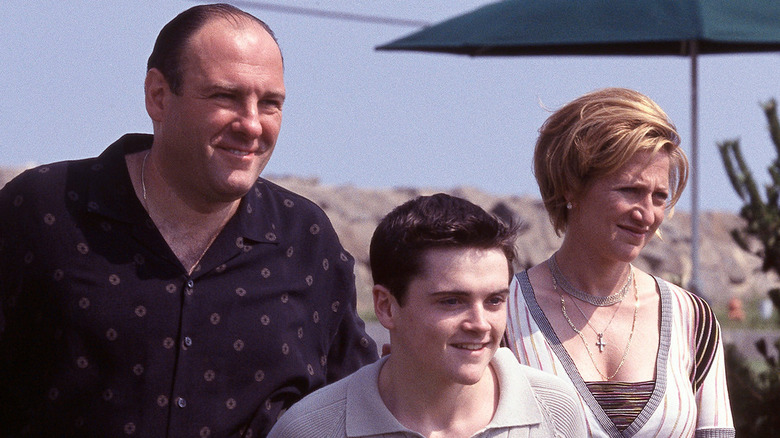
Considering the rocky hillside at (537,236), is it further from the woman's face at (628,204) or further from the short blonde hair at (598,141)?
the woman's face at (628,204)

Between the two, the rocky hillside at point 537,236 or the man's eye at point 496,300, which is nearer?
the man's eye at point 496,300

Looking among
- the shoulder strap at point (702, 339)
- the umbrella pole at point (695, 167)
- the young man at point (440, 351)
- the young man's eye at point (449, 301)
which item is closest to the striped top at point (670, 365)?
the shoulder strap at point (702, 339)

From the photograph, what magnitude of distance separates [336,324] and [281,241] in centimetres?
29

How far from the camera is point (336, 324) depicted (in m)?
3.41

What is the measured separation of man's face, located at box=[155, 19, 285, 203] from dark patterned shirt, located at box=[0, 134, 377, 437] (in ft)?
0.62

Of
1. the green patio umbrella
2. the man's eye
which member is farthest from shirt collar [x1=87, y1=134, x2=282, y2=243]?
the green patio umbrella

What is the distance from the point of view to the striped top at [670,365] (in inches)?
121

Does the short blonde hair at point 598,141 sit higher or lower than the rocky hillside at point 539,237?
higher

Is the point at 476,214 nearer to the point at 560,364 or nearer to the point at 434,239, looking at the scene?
the point at 434,239

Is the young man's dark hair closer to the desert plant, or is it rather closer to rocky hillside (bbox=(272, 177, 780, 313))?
the desert plant

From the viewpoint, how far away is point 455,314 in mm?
2557

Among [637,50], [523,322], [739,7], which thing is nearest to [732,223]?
[637,50]

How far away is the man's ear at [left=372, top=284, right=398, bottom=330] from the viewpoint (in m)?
2.66

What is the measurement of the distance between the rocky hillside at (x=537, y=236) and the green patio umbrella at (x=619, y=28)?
5876 millimetres
